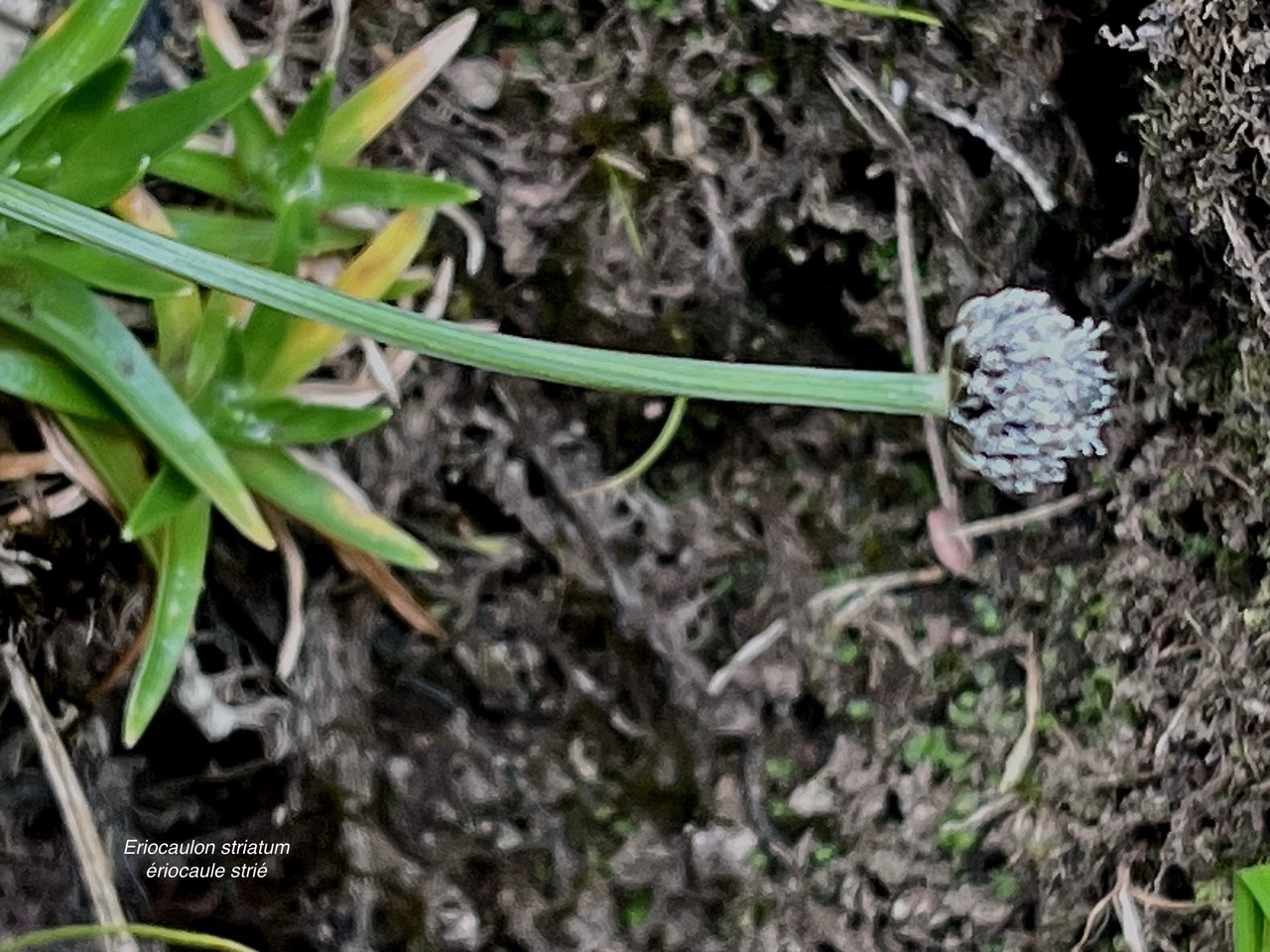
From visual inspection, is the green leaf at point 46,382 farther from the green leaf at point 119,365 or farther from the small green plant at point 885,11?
the small green plant at point 885,11

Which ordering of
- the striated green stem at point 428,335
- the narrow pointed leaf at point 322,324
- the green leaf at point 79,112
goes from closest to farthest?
the striated green stem at point 428,335, the green leaf at point 79,112, the narrow pointed leaf at point 322,324

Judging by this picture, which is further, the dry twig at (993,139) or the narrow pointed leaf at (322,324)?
the dry twig at (993,139)

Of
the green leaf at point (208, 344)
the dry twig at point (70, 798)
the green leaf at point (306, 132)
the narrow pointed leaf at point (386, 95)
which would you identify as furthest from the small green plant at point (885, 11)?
the dry twig at point (70, 798)

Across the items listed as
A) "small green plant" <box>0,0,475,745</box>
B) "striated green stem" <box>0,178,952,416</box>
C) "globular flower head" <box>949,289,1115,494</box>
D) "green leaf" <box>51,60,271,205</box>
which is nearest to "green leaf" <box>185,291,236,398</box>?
"small green plant" <box>0,0,475,745</box>

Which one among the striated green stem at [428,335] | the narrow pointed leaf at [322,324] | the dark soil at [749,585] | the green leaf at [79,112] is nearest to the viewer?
the striated green stem at [428,335]

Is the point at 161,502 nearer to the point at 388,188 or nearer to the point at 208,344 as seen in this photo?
the point at 208,344

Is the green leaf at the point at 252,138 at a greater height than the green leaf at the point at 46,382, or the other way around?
the green leaf at the point at 252,138

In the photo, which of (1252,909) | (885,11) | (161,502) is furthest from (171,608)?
(1252,909)


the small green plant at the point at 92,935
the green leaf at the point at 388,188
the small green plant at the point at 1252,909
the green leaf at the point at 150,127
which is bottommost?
the small green plant at the point at 1252,909
